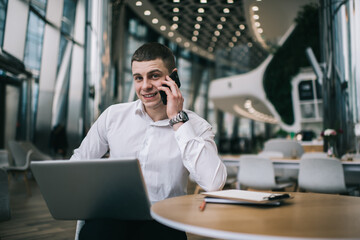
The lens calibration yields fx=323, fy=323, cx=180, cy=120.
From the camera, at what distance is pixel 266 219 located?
79 centimetres

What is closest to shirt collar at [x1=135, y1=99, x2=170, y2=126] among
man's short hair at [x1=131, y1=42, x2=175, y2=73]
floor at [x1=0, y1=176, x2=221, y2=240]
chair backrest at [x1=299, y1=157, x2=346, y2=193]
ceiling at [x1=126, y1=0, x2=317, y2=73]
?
man's short hair at [x1=131, y1=42, x2=175, y2=73]

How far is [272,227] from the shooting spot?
0.71m

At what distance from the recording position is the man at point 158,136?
1291 millimetres

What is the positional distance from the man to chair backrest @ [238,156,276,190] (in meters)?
2.29

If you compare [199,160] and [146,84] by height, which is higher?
[146,84]

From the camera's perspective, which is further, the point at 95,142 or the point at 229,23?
the point at 229,23

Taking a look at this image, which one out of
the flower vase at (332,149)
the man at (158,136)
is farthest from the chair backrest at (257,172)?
the man at (158,136)

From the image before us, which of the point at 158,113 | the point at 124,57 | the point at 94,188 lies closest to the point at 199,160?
the point at 158,113

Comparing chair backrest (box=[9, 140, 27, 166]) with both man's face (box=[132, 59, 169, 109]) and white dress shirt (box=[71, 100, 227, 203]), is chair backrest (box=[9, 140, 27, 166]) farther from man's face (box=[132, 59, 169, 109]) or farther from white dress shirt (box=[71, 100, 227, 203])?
man's face (box=[132, 59, 169, 109])

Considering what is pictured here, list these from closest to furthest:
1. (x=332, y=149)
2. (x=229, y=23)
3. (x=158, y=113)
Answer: (x=158, y=113)
(x=332, y=149)
(x=229, y=23)

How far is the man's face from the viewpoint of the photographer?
1413mm

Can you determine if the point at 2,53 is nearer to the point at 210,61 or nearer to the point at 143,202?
the point at 143,202

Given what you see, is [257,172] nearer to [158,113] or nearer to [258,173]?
[258,173]

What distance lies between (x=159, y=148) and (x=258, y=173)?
8.16ft
